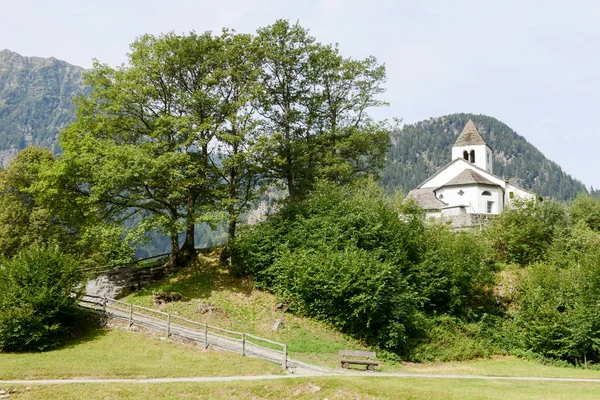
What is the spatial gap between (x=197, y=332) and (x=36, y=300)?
811 centimetres

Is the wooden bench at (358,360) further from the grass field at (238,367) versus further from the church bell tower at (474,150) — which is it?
the church bell tower at (474,150)

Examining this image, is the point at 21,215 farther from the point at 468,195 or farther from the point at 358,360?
the point at 468,195

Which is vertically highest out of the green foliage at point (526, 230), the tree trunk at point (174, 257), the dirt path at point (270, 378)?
the green foliage at point (526, 230)

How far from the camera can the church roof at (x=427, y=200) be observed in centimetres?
5164

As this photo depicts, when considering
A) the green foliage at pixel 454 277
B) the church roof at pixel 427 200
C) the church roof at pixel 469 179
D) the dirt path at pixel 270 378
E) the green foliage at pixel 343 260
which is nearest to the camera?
the dirt path at pixel 270 378

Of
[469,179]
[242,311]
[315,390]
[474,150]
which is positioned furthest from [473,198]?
[315,390]

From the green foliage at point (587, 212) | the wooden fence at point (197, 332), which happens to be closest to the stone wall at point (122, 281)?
the wooden fence at point (197, 332)

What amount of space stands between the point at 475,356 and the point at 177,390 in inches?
689

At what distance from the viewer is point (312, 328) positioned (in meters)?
27.9

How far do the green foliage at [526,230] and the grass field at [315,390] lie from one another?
656 inches

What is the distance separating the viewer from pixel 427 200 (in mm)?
52844

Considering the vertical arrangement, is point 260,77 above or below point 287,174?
above

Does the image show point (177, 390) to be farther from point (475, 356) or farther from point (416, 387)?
point (475, 356)

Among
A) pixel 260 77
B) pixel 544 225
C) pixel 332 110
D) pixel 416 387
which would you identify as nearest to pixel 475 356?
pixel 416 387
